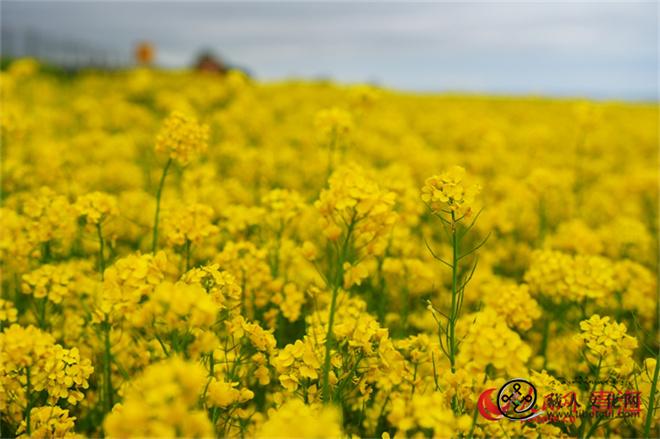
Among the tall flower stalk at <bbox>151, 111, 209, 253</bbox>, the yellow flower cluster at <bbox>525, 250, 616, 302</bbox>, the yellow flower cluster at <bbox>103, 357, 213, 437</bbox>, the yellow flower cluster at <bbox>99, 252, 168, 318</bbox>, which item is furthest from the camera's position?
the tall flower stalk at <bbox>151, 111, 209, 253</bbox>

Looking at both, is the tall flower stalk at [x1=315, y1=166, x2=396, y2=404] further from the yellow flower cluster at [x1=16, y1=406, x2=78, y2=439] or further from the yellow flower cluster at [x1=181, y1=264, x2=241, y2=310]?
the yellow flower cluster at [x1=16, y1=406, x2=78, y2=439]

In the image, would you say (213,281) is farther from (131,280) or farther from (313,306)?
(313,306)

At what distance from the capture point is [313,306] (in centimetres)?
328

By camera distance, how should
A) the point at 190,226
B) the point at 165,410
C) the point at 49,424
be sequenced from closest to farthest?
the point at 165,410, the point at 49,424, the point at 190,226

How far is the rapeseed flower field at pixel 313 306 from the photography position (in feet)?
6.42

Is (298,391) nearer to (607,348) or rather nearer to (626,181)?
(607,348)

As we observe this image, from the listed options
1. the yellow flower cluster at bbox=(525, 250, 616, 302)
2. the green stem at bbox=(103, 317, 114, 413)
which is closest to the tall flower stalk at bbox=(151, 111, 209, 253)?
the green stem at bbox=(103, 317, 114, 413)

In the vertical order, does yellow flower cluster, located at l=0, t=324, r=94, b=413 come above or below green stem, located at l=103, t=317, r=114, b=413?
above

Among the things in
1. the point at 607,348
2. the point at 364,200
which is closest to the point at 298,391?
the point at 364,200

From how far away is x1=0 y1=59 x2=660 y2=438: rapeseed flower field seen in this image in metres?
1.96

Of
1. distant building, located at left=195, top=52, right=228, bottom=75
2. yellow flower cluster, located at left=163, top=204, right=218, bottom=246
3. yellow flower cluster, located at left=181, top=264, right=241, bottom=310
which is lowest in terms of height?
yellow flower cluster, located at left=181, top=264, right=241, bottom=310

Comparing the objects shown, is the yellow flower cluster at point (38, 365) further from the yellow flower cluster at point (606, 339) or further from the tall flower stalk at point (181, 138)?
the yellow flower cluster at point (606, 339)

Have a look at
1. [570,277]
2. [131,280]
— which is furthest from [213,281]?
[570,277]

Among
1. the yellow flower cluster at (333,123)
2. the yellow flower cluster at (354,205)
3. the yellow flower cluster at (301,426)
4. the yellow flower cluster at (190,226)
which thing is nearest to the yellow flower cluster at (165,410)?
the yellow flower cluster at (301,426)
